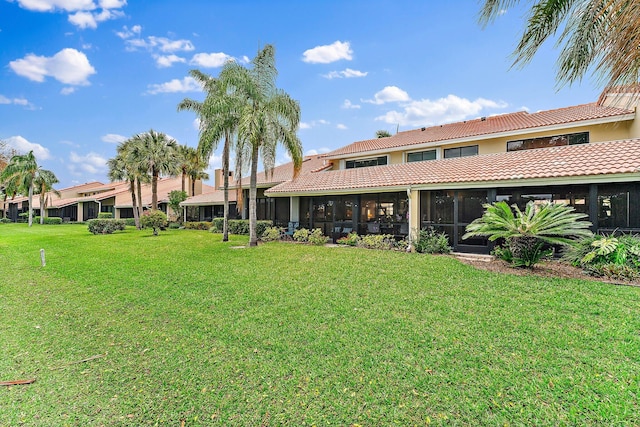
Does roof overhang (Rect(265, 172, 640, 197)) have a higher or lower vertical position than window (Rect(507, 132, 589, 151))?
lower

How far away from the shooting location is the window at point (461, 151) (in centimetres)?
1895

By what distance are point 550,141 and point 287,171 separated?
17569mm

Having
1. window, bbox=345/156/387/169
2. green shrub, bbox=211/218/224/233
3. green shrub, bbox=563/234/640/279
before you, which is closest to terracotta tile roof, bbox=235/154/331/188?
window, bbox=345/156/387/169

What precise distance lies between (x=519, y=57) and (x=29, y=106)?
116ft

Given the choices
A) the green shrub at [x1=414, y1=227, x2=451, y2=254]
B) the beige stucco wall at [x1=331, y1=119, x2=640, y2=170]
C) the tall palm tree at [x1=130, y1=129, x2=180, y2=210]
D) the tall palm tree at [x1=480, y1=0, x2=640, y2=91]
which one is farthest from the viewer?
the tall palm tree at [x1=130, y1=129, x2=180, y2=210]

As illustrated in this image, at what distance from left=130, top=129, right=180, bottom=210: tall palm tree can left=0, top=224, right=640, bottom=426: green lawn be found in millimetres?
23178

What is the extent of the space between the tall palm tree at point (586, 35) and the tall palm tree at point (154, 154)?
1224 inches

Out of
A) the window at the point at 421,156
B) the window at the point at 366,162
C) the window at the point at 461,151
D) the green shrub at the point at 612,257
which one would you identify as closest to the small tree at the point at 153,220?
the window at the point at 366,162

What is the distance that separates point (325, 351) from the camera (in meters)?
4.70

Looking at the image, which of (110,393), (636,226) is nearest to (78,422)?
(110,393)

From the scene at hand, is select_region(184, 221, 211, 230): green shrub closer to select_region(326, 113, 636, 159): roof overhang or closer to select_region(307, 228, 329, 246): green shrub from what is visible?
select_region(326, 113, 636, 159): roof overhang

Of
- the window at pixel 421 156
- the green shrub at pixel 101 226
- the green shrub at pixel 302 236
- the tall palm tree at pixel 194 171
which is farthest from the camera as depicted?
the tall palm tree at pixel 194 171

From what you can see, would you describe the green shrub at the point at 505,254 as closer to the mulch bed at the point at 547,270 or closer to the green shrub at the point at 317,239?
the mulch bed at the point at 547,270

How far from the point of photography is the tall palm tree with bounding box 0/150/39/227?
4019 cm
